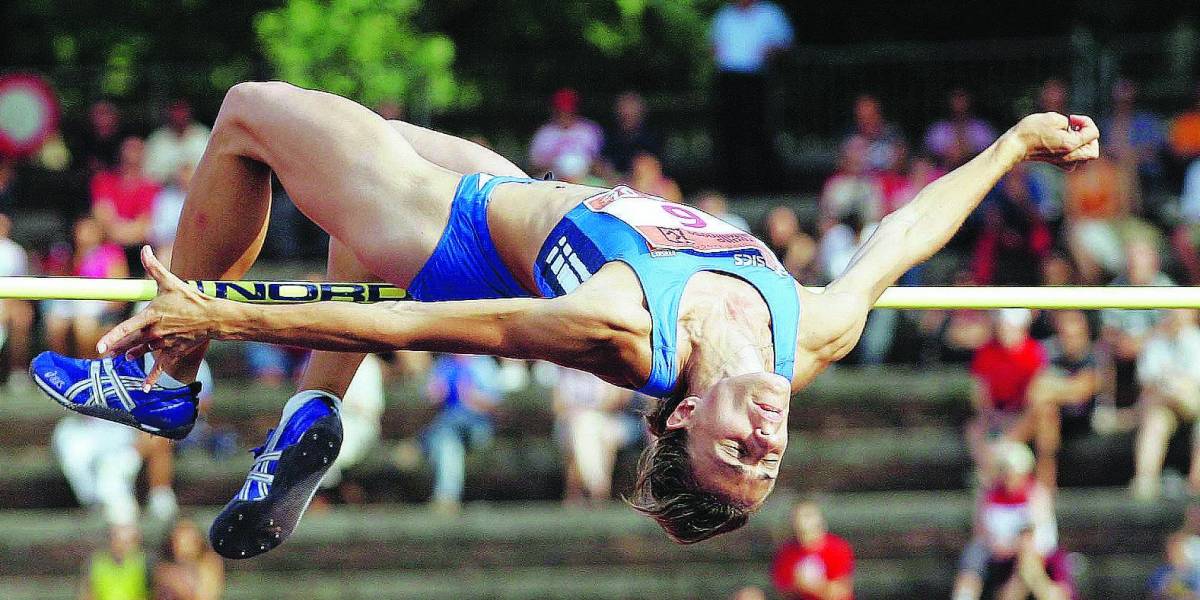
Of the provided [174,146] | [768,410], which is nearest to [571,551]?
[174,146]

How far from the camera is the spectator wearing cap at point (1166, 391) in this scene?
33.2 ft

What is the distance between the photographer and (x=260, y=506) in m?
5.18

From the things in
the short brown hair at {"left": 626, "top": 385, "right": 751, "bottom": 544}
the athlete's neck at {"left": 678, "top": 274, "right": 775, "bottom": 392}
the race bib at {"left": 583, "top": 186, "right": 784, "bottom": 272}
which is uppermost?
the race bib at {"left": 583, "top": 186, "right": 784, "bottom": 272}

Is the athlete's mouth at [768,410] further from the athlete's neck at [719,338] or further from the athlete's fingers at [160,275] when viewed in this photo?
the athlete's fingers at [160,275]

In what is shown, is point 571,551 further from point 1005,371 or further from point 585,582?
point 1005,371

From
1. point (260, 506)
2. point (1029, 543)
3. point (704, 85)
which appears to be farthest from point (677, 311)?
point (704, 85)

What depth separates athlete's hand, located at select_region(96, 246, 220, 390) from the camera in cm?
403

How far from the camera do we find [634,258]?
4.48 m

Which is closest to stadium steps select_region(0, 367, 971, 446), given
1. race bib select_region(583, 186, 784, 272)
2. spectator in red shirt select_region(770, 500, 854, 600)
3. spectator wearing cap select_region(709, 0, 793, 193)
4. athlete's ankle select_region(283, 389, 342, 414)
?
spectator in red shirt select_region(770, 500, 854, 600)

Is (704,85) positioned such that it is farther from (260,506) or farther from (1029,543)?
(260,506)

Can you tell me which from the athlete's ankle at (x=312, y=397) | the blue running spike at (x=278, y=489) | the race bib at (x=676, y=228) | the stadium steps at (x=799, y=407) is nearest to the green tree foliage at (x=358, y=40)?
the stadium steps at (x=799, y=407)

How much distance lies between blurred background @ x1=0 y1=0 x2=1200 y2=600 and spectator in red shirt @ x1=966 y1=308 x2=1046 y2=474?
0.02 metres

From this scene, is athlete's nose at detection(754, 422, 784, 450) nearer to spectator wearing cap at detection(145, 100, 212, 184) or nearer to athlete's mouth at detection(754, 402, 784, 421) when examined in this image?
athlete's mouth at detection(754, 402, 784, 421)

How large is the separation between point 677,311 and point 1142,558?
265 inches
